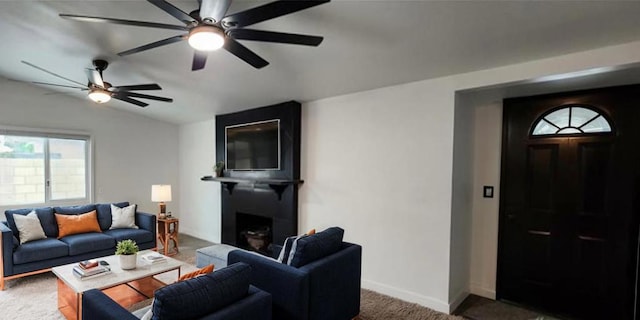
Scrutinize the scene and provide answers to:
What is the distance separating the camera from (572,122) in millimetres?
2910

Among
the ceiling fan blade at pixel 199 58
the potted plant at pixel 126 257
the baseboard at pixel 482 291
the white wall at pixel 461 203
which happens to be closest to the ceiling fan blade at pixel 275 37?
the ceiling fan blade at pixel 199 58

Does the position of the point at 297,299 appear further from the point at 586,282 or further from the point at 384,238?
the point at 586,282

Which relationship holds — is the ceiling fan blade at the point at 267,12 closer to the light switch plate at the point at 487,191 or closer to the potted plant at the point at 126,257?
the potted plant at the point at 126,257

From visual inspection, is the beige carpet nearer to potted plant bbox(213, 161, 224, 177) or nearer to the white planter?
the white planter

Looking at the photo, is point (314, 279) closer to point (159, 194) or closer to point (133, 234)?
point (133, 234)

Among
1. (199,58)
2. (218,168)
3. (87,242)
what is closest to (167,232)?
(87,242)

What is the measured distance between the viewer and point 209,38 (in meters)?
1.83

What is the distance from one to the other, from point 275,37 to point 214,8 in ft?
1.25

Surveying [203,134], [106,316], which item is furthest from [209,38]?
[203,134]

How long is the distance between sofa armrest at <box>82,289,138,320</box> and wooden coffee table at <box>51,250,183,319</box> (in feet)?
3.21

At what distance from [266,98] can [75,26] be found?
81.5 inches

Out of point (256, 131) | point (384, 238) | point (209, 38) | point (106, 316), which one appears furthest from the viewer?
point (256, 131)

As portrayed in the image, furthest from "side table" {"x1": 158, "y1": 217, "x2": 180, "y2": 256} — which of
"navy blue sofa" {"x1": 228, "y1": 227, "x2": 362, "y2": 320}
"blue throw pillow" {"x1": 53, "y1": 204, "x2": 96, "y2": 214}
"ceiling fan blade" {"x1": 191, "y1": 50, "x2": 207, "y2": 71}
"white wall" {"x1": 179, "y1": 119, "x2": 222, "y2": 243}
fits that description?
"ceiling fan blade" {"x1": 191, "y1": 50, "x2": 207, "y2": 71}

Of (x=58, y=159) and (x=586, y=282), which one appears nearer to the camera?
(x=586, y=282)
